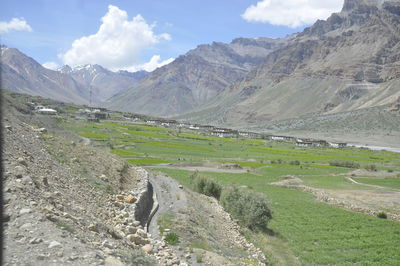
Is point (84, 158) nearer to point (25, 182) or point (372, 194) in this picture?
point (25, 182)

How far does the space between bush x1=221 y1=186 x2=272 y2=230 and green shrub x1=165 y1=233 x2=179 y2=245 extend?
10.8m

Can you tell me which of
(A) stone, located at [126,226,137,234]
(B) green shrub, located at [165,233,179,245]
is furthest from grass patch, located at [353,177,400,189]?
(A) stone, located at [126,226,137,234]

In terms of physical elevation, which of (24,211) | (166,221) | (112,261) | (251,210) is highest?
(24,211)

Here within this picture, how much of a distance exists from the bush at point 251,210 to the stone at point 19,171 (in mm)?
17673

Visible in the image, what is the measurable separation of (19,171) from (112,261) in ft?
19.9

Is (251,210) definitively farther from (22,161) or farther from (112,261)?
(112,261)

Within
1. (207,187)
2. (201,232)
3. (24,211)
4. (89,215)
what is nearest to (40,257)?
(24,211)

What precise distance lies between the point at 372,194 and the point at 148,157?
38996 millimetres

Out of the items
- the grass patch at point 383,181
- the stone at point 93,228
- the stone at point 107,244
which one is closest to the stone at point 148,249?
the stone at point 93,228

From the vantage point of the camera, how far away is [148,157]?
223 feet

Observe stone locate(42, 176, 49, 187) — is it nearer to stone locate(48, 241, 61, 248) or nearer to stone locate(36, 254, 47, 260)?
stone locate(48, 241, 61, 248)

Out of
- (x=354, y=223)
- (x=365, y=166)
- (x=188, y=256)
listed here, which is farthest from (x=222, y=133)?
(x=188, y=256)

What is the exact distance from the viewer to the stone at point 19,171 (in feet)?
43.5

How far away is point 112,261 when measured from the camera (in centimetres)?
1016
